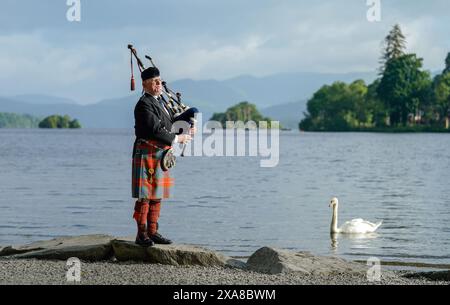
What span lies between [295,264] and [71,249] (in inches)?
157

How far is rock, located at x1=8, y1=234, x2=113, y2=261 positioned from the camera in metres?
14.3

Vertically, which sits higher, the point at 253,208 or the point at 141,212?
the point at 141,212

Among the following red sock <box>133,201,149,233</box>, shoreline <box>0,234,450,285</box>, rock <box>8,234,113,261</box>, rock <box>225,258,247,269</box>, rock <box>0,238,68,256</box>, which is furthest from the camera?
rock <box>0,238,68,256</box>

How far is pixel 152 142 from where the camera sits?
42.9 ft

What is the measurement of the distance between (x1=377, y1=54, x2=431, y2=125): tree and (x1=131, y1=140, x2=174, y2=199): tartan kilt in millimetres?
170956

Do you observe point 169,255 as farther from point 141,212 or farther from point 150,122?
point 150,122

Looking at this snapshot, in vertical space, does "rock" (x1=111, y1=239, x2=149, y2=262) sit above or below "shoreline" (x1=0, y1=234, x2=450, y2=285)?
above

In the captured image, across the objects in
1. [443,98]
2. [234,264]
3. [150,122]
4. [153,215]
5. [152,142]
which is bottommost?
[234,264]

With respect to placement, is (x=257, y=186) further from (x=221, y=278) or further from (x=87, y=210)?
(x=221, y=278)

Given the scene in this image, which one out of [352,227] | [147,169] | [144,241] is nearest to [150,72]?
[147,169]

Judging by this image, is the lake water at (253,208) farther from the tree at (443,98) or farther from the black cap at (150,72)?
the tree at (443,98)

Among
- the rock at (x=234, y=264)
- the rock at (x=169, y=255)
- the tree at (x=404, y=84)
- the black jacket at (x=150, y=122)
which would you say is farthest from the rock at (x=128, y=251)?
the tree at (x=404, y=84)

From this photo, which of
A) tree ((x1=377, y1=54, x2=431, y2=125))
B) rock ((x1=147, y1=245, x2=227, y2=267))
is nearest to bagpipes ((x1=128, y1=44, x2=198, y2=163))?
rock ((x1=147, y1=245, x2=227, y2=267))

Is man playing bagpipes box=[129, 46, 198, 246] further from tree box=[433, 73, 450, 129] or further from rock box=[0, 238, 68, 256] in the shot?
tree box=[433, 73, 450, 129]
